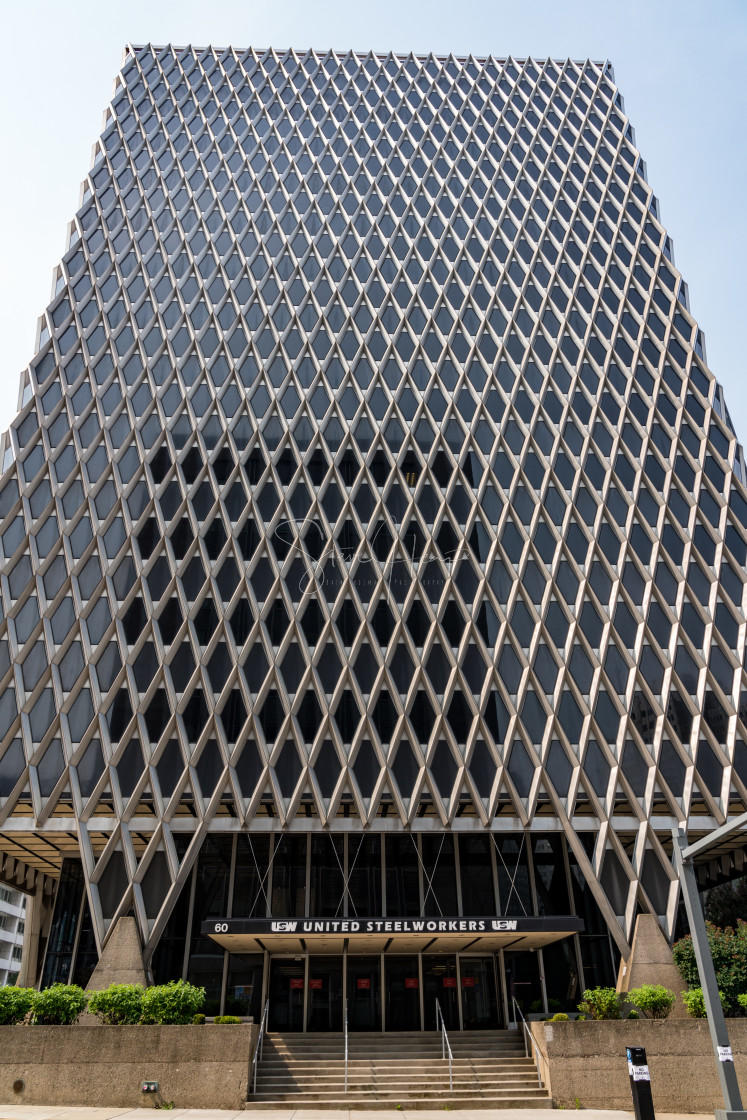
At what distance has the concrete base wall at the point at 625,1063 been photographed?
23.7m

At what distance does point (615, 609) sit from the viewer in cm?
3694

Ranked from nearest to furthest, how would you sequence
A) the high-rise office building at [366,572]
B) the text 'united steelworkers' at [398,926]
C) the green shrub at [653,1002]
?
the green shrub at [653,1002]
the text 'united steelworkers' at [398,926]
the high-rise office building at [366,572]

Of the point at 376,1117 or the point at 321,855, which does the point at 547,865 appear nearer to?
the point at 321,855

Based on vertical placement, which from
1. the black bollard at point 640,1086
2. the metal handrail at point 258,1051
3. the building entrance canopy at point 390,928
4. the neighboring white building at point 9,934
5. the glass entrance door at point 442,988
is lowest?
the black bollard at point 640,1086

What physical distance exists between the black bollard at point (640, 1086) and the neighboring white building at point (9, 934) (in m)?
98.0

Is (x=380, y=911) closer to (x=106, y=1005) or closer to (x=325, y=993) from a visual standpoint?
(x=325, y=993)

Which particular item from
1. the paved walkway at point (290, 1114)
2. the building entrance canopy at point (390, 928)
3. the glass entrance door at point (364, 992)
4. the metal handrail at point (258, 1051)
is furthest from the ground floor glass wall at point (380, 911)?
the paved walkway at point (290, 1114)

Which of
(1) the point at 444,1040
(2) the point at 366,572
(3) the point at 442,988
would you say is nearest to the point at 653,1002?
(1) the point at 444,1040

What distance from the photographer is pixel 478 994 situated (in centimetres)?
3284

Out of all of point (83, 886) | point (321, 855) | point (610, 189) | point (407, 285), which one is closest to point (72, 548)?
point (83, 886)

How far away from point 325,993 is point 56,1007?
39.1 ft

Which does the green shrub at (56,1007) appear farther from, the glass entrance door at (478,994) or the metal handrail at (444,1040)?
the glass entrance door at (478,994)

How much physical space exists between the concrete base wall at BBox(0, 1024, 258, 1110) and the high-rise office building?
5516 mm

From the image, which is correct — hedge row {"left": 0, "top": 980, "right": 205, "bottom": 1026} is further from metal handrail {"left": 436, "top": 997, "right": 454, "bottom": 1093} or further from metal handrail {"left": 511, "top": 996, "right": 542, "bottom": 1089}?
metal handrail {"left": 511, "top": 996, "right": 542, "bottom": 1089}
